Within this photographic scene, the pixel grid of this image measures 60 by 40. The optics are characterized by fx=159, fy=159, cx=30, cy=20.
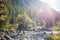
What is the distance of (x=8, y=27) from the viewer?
6.76ft

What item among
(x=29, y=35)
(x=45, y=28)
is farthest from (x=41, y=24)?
(x=29, y=35)

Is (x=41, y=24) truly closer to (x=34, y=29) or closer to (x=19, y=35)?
(x=34, y=29)

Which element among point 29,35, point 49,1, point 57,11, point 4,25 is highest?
point 49,1

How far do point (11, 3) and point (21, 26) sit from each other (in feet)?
1.09

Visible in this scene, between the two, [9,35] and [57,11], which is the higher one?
[57,11]

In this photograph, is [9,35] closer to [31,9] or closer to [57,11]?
[31,9]

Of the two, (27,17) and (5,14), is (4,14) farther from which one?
(27,17)

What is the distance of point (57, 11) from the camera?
2.14 meters

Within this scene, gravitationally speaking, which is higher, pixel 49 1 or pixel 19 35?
pixel 49 1

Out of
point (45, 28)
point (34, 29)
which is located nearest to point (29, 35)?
point (34, 29)

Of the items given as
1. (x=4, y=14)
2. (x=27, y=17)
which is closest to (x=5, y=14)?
(x=4, y=14)

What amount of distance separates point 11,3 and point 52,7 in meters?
0.55

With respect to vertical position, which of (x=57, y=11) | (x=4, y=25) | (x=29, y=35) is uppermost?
(x=57, y=11)

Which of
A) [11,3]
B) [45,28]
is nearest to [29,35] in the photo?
[45,28]
